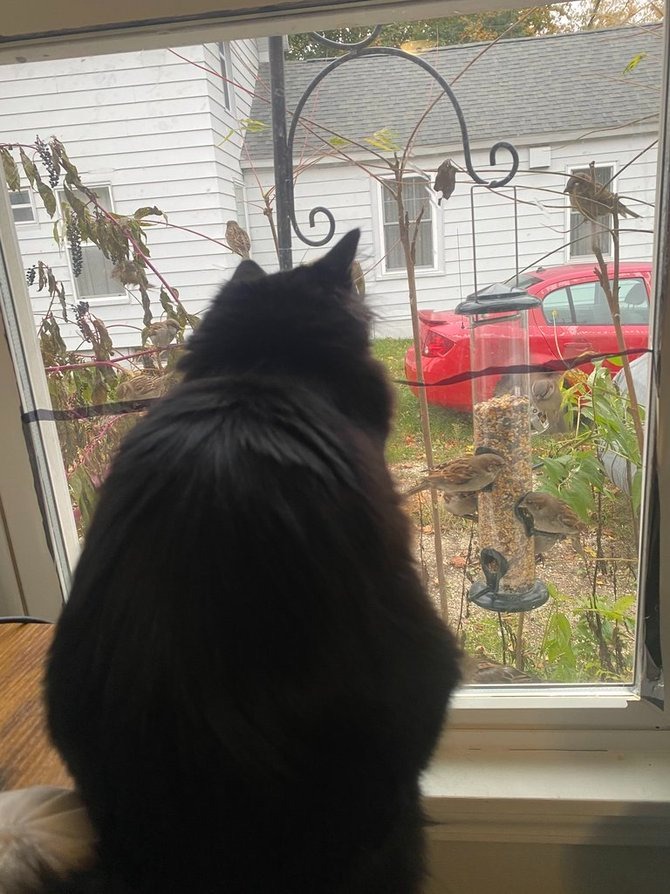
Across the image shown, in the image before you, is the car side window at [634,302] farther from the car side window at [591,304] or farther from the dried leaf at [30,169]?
the dried leaf at [30,169]

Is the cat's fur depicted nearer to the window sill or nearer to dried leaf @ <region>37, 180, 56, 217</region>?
the window sill

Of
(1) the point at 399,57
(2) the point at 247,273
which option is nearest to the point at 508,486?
(2) the point at 247,273

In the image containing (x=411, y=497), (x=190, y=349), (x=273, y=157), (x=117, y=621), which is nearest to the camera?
(x=117, y=621)

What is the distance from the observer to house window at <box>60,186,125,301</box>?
904 millimetres

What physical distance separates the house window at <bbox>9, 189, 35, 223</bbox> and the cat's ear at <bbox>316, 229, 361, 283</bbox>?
0.43m

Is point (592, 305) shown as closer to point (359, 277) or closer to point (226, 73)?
point (359, 277)

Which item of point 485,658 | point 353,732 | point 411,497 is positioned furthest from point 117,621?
point 485,658

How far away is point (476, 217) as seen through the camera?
824 millimetres

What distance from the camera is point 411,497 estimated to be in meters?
0.96

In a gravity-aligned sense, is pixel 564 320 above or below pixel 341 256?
below

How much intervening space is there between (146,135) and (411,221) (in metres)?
0.36

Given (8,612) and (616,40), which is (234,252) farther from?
(8,612)

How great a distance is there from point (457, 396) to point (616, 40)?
0.45 meters

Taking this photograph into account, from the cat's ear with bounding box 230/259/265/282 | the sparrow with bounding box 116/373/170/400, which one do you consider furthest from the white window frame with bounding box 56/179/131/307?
the cat's ear with bounding box 230/259/265/282
